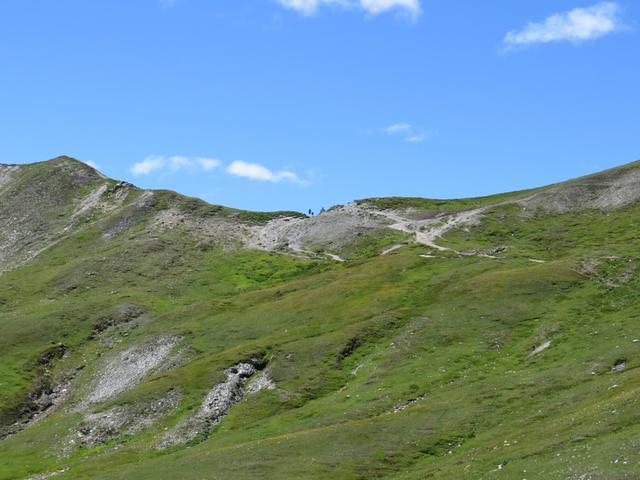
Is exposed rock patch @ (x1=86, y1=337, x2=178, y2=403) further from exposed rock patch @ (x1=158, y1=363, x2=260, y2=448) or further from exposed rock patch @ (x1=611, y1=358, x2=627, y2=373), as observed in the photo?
exposed rock patch @ (x1=611, y1=358, x2=627, y2=373)

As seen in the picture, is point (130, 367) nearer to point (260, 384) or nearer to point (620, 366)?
point (260, 384)

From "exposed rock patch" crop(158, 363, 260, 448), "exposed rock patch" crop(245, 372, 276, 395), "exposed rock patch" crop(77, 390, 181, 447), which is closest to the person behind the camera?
"exposed rock patch" crop(158, 363, 260, 448)

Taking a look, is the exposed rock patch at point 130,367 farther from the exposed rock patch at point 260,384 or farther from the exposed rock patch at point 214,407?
the exposed rock patch at point 260,384

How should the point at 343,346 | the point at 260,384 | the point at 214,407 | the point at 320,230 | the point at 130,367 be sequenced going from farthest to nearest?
the point at 320,230
the point at 130,367
the point at 343,346
the point at 260,384
the point at 214,407

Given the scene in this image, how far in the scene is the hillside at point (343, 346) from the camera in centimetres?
6681

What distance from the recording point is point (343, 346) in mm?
102688

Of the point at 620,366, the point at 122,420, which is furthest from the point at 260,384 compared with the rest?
the point at 620,366

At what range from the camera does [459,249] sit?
14450 cm

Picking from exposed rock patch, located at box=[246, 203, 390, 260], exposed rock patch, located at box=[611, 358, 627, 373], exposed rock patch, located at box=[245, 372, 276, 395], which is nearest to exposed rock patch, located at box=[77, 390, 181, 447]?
exposed rock patch, located at box=[245, 372, 276, 395]

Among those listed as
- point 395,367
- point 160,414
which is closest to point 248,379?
point 160,414

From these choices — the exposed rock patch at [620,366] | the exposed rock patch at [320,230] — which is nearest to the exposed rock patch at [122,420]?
the exposed rock patch at [620,366]

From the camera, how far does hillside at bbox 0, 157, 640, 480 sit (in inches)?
2630

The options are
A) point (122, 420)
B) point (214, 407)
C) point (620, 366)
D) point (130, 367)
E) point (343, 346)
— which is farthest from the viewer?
point (130, 367)

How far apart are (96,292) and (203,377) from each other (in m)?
61.2
